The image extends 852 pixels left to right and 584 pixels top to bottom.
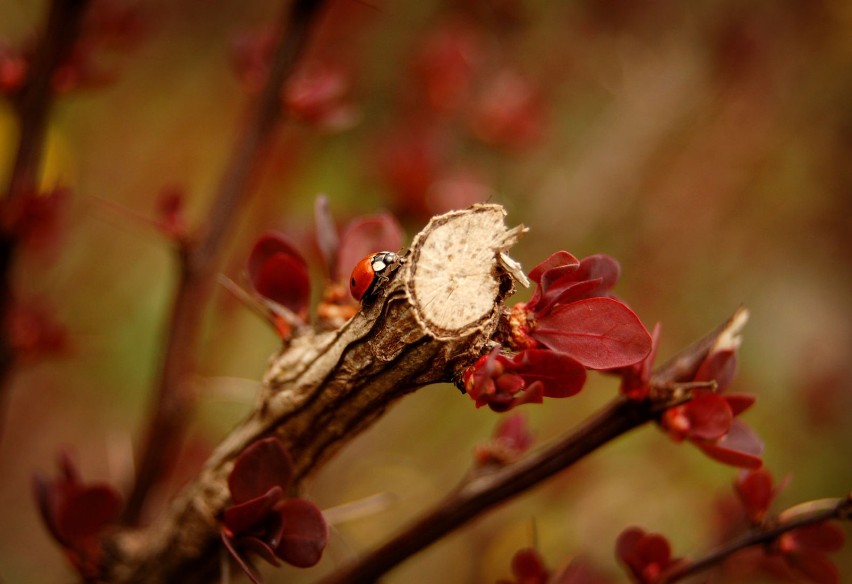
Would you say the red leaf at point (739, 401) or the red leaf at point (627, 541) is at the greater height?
the red leaf at point (739, 401)

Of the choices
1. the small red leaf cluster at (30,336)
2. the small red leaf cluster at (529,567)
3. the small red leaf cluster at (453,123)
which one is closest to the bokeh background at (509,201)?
the small red leaf cluster at (453,123)

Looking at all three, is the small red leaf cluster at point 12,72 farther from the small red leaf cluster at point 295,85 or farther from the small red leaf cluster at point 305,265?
the small red leaf cluster at point 305,265

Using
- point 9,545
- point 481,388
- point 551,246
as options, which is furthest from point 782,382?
point 9,545

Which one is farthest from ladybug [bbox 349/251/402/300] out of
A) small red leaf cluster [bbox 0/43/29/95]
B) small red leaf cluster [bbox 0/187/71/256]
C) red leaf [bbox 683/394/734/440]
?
small red leaf cluster [bbox 0/43/29/95]

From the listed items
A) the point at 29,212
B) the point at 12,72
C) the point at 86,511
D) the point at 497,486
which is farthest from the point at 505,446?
the point at 12,72

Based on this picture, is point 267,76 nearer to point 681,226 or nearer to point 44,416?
point 44,416
